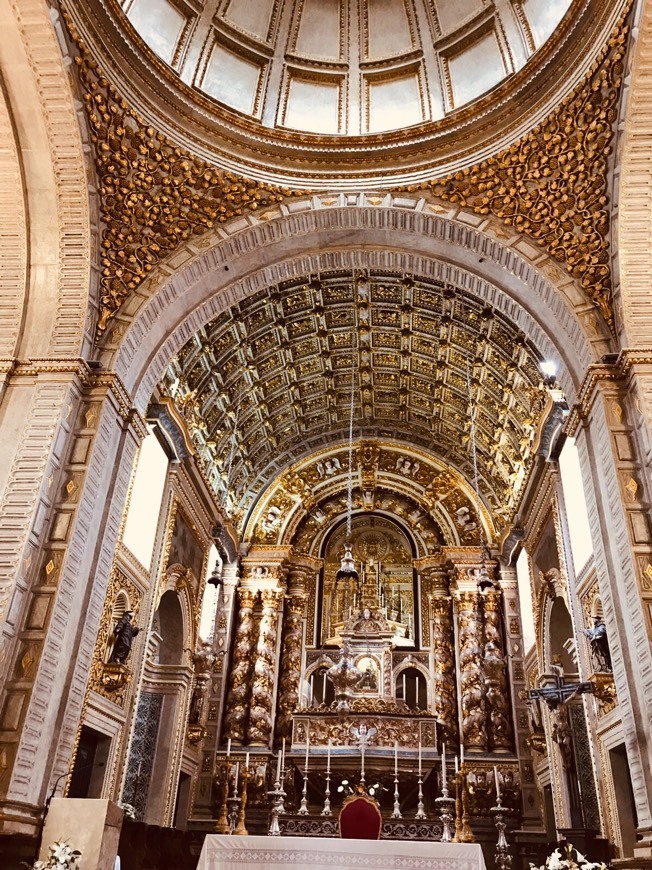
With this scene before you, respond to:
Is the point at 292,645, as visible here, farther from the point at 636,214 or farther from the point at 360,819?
the point at 636,214

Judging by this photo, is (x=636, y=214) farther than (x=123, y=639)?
No

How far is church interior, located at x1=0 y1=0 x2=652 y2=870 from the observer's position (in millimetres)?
8570

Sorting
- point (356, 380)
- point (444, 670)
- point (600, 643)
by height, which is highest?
point (356, 380)

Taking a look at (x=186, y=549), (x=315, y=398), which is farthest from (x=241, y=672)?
(x=315, y=398)

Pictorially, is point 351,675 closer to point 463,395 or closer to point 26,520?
point 463,395

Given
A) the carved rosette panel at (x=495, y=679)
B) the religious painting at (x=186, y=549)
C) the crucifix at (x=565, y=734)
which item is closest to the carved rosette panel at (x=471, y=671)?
the carved rosette panel at (x=495, y=679)

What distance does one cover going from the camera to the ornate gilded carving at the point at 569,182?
9.52 m

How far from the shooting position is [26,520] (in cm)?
812

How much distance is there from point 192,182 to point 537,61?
17.7 feet

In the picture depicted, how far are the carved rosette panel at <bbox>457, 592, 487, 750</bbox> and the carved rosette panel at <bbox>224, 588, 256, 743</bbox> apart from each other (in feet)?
17.0

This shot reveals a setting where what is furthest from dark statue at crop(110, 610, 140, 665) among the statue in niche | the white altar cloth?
the statue in niche

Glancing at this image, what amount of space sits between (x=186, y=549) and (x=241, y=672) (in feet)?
12.8

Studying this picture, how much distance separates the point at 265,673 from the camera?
55.8 feet

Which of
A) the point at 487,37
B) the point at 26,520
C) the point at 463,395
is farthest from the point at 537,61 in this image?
the point at 26,520
